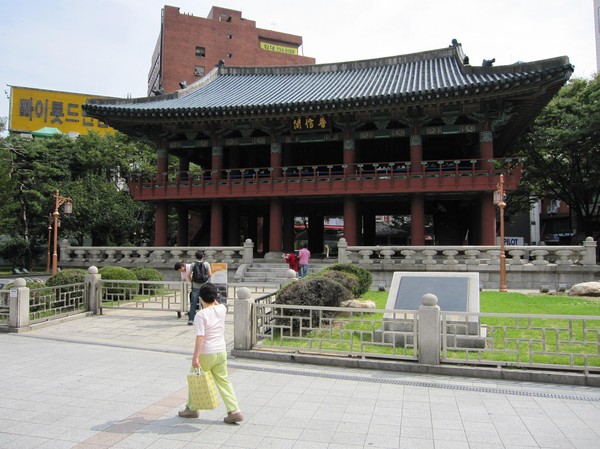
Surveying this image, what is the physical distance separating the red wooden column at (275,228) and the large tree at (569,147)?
16005mm

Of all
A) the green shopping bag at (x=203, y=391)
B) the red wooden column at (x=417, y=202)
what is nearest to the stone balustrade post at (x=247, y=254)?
the red wooden column at (x=417, y=202)

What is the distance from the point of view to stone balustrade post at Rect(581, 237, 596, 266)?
638 inches

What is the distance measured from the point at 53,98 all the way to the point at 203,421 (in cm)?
5170

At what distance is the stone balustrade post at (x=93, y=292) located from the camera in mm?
12461

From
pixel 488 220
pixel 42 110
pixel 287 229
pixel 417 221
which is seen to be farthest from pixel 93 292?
pixel 42 110

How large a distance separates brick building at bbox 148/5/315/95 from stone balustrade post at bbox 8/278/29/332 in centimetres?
4691

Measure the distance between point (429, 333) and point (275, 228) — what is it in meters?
16.2

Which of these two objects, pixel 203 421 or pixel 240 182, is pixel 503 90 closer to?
pixel 240 182

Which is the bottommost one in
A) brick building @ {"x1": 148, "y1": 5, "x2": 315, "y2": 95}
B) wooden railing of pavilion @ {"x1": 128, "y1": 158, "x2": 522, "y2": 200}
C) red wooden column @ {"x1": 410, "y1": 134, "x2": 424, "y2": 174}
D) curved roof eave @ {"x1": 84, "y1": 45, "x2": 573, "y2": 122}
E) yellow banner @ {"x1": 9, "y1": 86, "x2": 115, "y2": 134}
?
wooden railing of pavilion @ {"x1": 128, "y1": 158, "x2": 522, "y2": 200}

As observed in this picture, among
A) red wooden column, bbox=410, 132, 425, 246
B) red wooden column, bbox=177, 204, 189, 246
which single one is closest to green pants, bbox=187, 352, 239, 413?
red wooden column, bbox=410, 132, 425, 246

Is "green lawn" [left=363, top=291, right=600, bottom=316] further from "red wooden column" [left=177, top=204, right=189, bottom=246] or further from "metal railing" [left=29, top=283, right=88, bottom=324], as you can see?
"red wooden column" [left=177, top=204, right=189, bottom=246]

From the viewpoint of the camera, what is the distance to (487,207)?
2072cm

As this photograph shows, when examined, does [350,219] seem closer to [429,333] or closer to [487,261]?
[487,261]

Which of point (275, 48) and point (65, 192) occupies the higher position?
point (275, 48)
